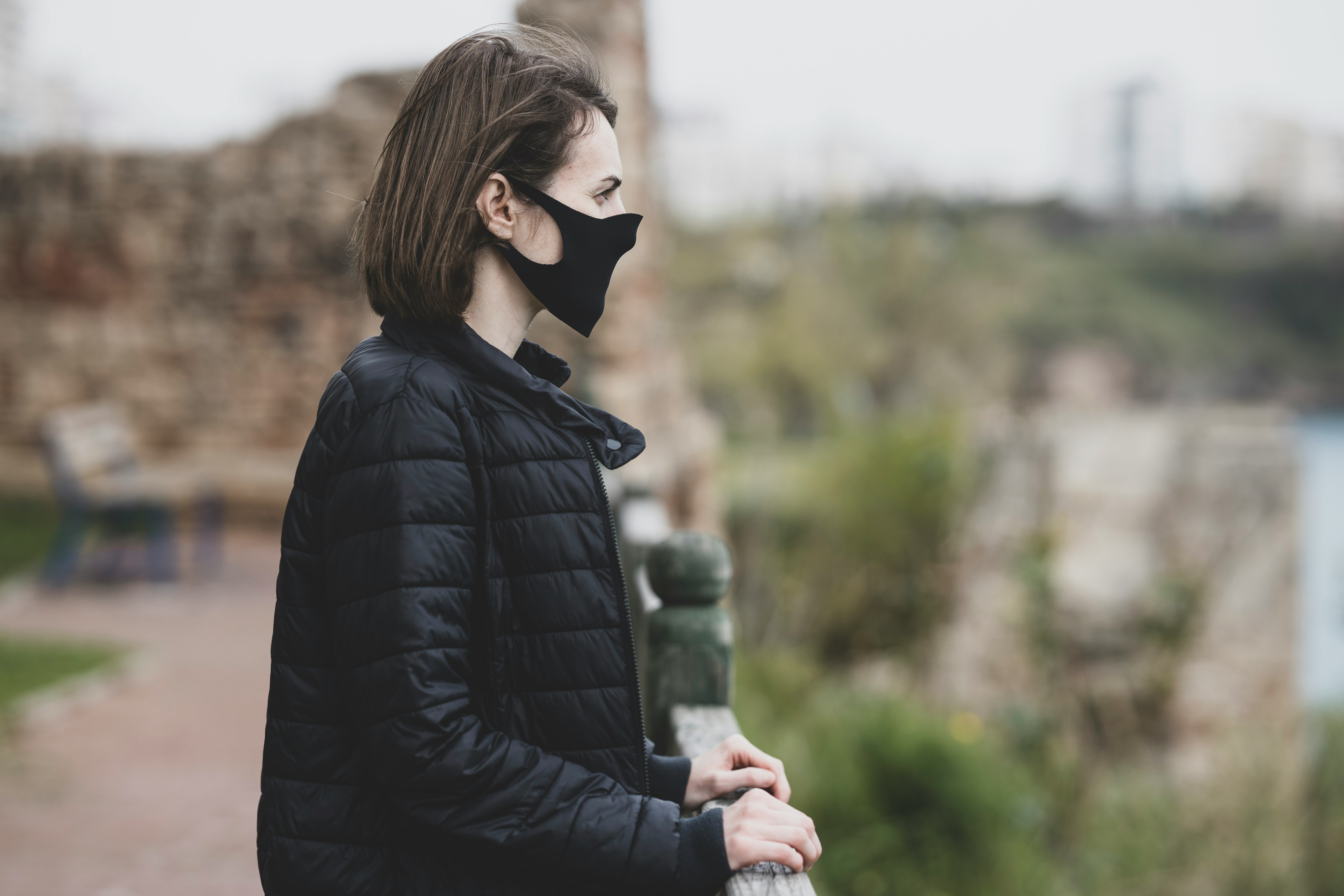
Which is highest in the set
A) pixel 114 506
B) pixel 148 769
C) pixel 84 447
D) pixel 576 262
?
pixel 576 262

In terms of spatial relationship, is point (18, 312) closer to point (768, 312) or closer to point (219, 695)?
point (219, 695)

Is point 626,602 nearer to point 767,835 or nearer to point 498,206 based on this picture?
point 767,835

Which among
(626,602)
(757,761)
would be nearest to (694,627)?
(757,761)

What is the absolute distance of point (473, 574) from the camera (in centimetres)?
111

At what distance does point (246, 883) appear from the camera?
3.45 meters

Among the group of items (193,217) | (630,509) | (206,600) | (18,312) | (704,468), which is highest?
(193,217)

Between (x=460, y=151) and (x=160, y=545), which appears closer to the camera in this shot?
(x=460, y=151)

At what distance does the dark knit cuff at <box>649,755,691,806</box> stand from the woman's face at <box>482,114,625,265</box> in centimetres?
70

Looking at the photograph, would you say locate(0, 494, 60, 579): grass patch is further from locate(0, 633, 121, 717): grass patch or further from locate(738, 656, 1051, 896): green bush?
locate(738, 656, 1051, 896): green bush

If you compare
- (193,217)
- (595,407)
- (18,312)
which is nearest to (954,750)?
(595,407)

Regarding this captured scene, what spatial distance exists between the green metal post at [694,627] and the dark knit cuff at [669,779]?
60cm

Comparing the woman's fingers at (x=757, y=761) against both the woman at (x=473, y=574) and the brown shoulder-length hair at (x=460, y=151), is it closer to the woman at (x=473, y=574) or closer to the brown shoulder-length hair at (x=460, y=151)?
the woman at (x=473, y=574)

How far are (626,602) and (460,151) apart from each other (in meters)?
0.56

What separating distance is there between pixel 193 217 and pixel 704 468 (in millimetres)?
5438
